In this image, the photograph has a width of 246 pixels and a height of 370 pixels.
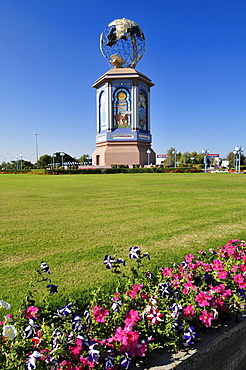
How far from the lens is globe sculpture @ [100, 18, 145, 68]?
165ft

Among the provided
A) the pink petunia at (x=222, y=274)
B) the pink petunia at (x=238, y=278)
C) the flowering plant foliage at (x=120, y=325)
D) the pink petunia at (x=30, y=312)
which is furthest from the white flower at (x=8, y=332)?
the pink petunia at (x=238, y=278)

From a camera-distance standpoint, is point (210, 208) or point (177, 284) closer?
point (177, 284)

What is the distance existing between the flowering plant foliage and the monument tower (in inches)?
1851

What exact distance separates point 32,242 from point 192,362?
334cm

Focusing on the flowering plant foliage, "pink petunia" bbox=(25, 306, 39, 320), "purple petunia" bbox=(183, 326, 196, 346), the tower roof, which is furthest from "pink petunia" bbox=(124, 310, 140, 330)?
the tower roof

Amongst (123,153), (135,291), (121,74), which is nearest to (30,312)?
(135,291)

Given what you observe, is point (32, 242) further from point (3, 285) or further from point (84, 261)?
point (3, 285)

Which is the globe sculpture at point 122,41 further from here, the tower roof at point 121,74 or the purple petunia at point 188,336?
the purple petunia at point 188,336

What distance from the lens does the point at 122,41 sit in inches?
2007

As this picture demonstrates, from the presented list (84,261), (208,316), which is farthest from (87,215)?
(208,316)

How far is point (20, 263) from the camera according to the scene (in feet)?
11.9

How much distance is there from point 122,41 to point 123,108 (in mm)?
12456

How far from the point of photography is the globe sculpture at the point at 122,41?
5041cm

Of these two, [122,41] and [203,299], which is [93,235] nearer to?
[203,299]
